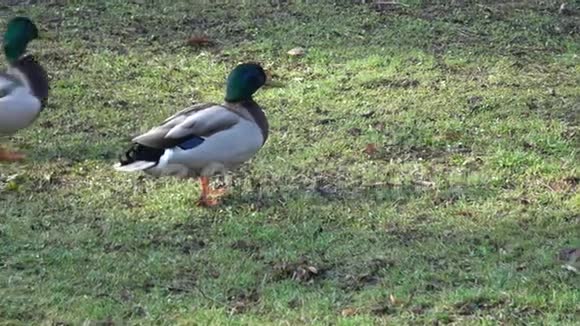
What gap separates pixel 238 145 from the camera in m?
5.98

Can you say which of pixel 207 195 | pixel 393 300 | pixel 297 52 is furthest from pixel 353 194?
pixel 297 52

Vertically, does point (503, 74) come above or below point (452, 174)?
below

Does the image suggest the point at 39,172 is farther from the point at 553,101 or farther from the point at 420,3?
the point at 420,3

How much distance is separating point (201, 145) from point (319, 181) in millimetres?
768

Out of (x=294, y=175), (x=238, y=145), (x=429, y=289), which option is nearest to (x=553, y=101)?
(x=294, y=175)

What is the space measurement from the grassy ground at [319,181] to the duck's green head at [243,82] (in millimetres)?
446

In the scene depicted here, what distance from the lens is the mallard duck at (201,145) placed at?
5.88 m

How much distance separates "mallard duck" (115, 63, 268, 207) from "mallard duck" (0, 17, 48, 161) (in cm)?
96

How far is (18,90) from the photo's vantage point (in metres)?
6.78

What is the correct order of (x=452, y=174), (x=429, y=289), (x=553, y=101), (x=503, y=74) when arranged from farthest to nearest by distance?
(x=503, y=74), (x=553, y=101), (x=452, y=174), (x=429, y=289)

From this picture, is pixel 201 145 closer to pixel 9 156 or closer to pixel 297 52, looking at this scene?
pixel 9 156

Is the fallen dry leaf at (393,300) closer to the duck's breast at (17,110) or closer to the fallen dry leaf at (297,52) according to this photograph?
the duck's breast at (17,110)

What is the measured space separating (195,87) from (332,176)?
6.80ft

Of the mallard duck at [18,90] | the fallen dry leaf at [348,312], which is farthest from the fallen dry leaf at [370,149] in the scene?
the fallen dry leaf at [348,312]
